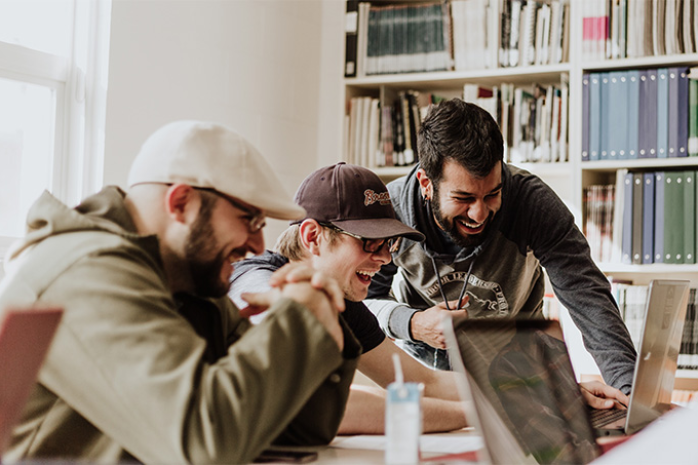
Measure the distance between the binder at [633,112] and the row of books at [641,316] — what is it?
0.51m

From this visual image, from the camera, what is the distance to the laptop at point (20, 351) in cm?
80

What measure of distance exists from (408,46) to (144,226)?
8.05 feet

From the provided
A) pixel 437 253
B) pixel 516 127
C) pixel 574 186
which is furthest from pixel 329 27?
pixel 437 253

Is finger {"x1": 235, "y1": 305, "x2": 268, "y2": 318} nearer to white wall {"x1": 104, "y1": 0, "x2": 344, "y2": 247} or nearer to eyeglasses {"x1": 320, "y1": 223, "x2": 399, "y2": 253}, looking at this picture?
eyeglasses {"x1": 320, "y1": 223, "x2": 399, "y2": 253}

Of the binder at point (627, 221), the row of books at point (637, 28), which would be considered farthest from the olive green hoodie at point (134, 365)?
the row of books at point (637, 28)

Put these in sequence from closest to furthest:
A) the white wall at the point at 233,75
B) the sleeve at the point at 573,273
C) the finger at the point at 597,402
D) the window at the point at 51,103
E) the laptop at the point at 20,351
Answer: the laptop at the point at 20,351 < the finger at the point at 597,402 < the sleeve at the point at 573,273 < the window at the point at 51,103 < the white wall at the point at 233,75

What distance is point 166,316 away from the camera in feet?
3.15

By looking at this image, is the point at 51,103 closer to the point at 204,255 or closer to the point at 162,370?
the point at 204,255

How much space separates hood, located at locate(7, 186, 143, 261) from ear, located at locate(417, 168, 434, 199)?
1.18m

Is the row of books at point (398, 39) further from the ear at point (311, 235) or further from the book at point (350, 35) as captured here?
the ear at point (311, 235)

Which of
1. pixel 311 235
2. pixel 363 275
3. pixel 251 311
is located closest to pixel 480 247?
pixel 363 275

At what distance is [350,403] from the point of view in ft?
4.75

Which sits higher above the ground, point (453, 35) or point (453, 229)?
point (453, 35)

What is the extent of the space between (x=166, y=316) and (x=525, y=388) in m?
0.56
